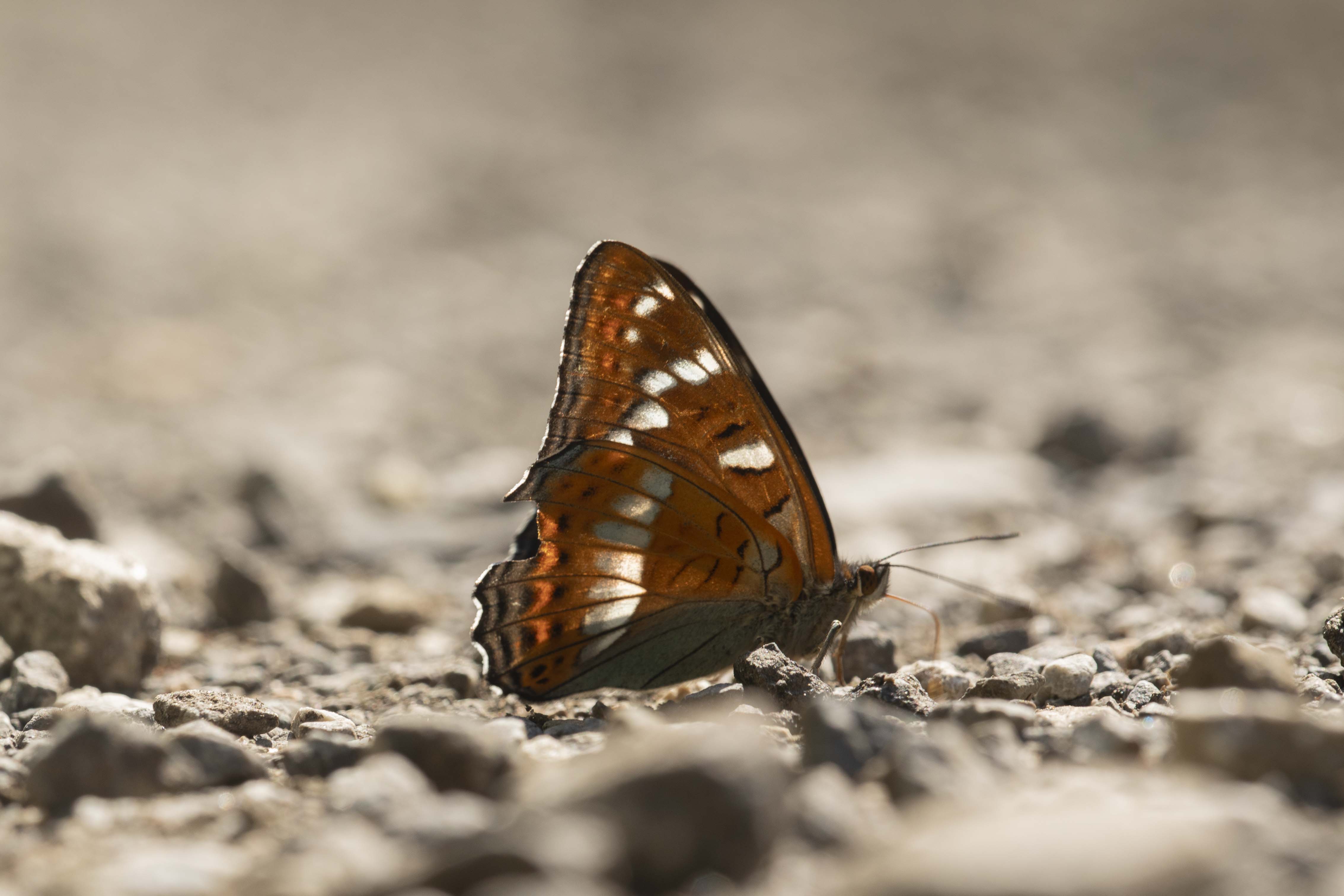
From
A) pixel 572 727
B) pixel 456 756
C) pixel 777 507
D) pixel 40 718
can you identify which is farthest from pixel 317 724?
pixel 777 507

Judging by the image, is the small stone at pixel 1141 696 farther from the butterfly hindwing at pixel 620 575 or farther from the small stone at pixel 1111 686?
the butterfly hindwing at pixel 620 575

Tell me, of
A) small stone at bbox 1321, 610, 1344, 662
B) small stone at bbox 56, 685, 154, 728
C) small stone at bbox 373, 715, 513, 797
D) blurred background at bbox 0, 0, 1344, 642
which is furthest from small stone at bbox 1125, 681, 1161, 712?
small stone at bbox 56, 685, 154, 728

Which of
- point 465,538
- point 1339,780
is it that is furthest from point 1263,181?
point 1339,780

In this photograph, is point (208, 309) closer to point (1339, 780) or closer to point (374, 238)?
point (374, 238)

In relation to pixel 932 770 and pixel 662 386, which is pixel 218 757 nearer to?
pixel 932 770

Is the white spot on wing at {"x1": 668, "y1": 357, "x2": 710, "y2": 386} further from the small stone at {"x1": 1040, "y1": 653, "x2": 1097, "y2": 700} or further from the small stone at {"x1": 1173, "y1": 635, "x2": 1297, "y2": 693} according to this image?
the small stone at {"x1": 1173, "y1": 635, "x2": 1297, "y2": 693}
